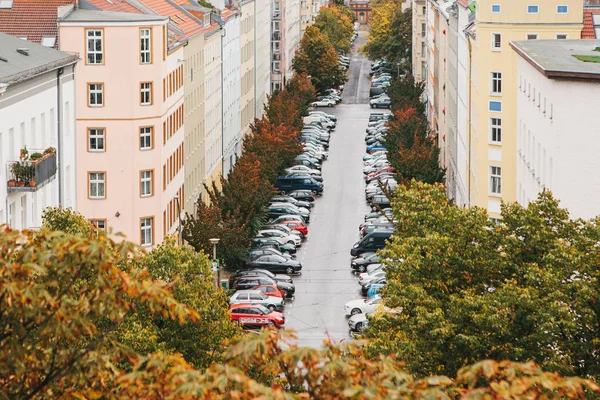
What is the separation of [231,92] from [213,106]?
14662mm

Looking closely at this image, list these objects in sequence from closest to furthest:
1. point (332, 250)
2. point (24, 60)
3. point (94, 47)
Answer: point (24, 60) < point (94, 47) < point (332, 250)

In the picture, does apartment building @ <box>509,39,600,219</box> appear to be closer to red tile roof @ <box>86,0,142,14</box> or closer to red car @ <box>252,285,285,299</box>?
red car @ <box>252,285,285,299</box>

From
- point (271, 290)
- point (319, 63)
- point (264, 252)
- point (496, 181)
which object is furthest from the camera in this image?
point (319, 63)

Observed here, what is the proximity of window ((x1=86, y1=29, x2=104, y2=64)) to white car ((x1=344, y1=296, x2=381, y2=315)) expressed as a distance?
55.7 ft

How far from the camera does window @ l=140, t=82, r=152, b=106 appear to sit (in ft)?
225

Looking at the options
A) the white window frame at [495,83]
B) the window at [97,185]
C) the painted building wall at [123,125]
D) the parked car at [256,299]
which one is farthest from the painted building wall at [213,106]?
the window at [97,185]

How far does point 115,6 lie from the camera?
69.5 metres

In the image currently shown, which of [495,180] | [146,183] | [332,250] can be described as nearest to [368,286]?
[495,180]

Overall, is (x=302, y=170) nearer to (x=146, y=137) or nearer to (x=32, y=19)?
(x=146, y=137)

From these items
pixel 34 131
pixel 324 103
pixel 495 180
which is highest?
pixel 324 103

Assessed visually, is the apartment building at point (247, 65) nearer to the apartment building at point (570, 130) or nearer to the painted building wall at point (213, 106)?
the painted building wall at point (213, 106)

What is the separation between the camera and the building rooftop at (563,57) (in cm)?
4809

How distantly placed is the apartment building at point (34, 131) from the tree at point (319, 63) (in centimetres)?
12632

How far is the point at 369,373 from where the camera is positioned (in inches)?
660
